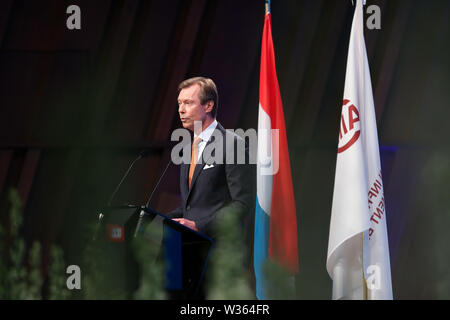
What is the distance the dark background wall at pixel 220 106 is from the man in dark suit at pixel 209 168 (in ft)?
5.12

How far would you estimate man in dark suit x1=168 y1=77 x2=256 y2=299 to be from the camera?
336 centimetres

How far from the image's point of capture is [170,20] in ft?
16.6

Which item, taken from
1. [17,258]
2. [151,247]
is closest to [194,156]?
[151,247]

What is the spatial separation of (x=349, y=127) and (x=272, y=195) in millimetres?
700

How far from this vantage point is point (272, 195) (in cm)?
395

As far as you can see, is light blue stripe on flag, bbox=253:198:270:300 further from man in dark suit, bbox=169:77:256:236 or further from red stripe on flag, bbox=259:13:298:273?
man in dark suit, bbox=169:77:256:236

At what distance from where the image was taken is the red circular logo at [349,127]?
3.85 m

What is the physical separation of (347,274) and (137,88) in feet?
8.16

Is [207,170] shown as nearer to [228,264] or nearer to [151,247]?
[228,264]

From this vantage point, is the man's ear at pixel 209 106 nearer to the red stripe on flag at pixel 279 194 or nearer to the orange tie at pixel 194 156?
the orange tie at pixel 194 156

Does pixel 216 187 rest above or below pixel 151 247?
above

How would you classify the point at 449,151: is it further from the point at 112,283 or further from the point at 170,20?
the point at 112,283

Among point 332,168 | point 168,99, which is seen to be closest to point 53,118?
point 168,99

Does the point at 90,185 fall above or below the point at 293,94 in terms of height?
below
